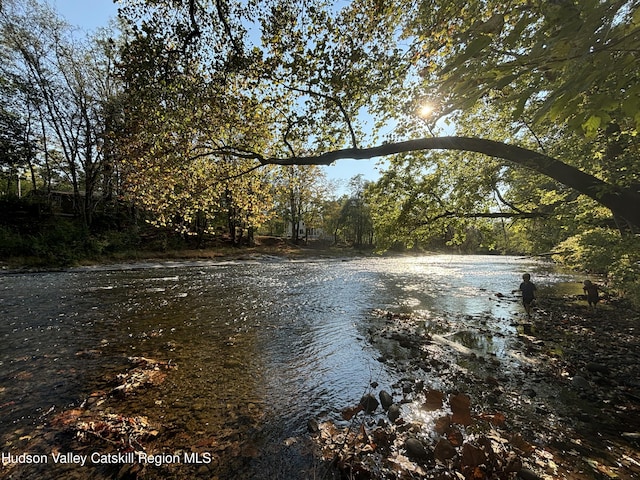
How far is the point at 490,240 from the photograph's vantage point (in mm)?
14312

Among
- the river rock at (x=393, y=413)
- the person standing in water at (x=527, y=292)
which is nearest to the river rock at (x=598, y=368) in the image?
the river rock at (x=393, y=413)

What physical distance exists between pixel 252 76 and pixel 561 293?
21767mm

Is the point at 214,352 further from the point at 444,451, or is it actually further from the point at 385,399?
the point at 444,451

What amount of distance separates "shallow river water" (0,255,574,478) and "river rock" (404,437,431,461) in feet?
4.22

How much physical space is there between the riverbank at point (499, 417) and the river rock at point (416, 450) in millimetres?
13

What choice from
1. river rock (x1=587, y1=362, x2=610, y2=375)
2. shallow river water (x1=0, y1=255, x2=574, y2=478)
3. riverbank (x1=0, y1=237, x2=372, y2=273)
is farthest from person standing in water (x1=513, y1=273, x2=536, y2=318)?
riverbank (x1=0, y1=237, x2=372, y2=273)

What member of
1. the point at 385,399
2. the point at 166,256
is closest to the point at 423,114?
the point at 385,399

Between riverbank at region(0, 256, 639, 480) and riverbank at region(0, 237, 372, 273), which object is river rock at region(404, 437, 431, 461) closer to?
riverbank at region(0, 256, 639, 480)

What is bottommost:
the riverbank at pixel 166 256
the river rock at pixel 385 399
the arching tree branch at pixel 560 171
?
the river rock at pixel 385 399

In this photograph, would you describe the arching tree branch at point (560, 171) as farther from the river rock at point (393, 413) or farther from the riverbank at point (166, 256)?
the riverbank at point (166, 256)

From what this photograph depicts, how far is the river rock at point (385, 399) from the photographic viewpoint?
4959 millimetres

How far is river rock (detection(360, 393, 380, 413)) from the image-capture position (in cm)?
480

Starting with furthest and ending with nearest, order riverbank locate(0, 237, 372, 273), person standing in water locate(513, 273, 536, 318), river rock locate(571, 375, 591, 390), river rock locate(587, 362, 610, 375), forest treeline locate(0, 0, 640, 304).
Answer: riverbank locate(0, 237, 372, 273), person standing in water locate(513, 273, 536, 318), river rock locate(587, 362, 610, 375), river rock locate(571, 375, 591, 390), forest treeline locate(0, 0, 640, 304)

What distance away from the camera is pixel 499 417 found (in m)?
4.50
